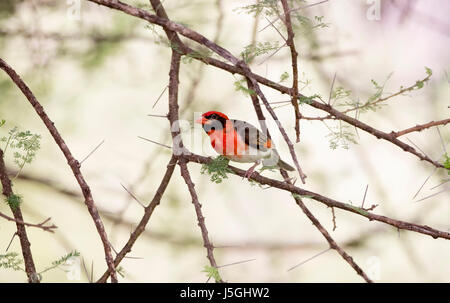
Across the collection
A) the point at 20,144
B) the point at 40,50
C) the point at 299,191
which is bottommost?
the point at 299,191

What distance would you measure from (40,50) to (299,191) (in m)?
1.97

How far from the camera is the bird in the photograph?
166 centimetres

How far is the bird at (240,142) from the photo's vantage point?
1663 mm

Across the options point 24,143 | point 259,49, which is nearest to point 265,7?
point 259,49

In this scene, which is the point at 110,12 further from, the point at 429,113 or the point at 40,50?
the point at 429,113

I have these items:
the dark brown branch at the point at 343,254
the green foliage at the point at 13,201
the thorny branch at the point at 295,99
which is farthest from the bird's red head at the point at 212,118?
the green foliage at the point at 13,201

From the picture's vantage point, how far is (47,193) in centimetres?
303

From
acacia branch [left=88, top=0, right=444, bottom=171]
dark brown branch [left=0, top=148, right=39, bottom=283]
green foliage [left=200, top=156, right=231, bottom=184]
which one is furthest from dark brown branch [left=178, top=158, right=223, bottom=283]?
dark brown branch [left=0, top=148, right=39, bottom=283]

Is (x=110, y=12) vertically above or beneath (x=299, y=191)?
above

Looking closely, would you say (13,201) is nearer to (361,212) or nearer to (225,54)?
(225,54)

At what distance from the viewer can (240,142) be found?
1687 millimetres

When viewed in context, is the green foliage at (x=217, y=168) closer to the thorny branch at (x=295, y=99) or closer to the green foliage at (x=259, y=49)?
the thorny branch at (x=295, y=99)
